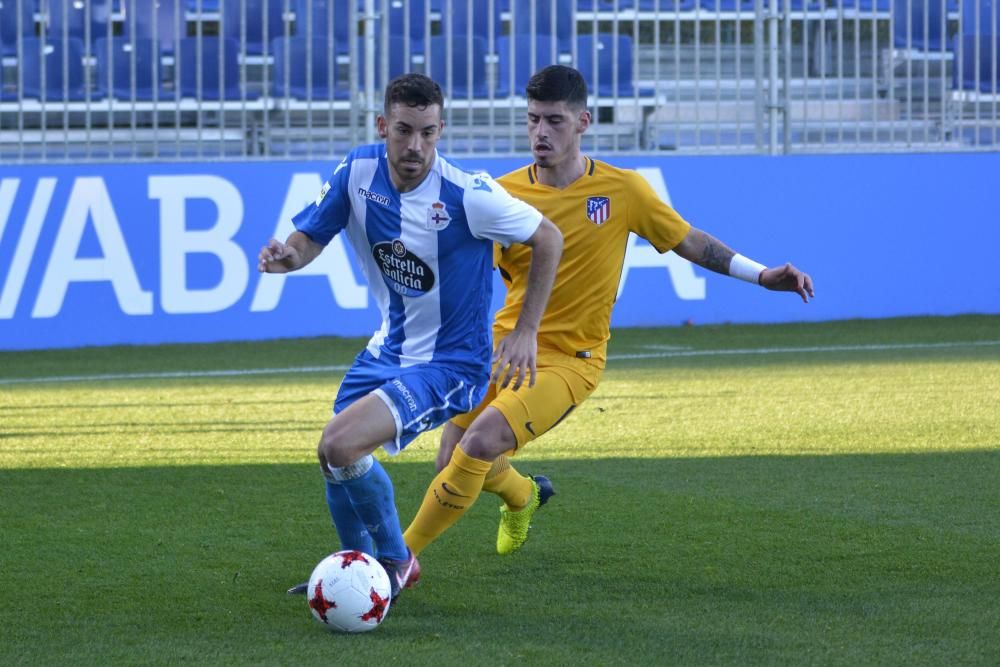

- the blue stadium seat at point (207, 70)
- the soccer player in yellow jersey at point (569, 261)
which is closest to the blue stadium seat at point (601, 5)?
the blue stadium seat at point (207, 70)

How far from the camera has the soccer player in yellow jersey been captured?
5090mm

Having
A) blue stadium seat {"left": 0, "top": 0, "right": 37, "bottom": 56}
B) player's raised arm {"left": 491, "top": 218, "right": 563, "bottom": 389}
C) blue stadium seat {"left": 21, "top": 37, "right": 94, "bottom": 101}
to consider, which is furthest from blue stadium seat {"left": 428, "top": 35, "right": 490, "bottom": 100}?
player's raised arm {"left": 491, "top": 218, "right": 563, "bottom": 389}

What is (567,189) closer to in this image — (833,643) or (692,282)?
(833,643)

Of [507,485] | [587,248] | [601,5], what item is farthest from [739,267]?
[601,5]

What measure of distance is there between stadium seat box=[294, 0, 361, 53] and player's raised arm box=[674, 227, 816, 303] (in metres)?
8.24

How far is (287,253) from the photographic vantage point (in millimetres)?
4484

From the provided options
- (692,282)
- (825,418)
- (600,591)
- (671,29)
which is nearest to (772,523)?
(600,591)

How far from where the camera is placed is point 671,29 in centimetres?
1380

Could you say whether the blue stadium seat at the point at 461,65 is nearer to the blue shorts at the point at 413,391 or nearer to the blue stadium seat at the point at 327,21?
the blue stadium seat at the point at 327,21

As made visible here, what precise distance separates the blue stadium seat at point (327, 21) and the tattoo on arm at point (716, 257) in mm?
8278

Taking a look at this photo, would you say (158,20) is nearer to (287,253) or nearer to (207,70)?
(207,70)

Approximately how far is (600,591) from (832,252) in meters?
9.42

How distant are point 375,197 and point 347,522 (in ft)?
3.29

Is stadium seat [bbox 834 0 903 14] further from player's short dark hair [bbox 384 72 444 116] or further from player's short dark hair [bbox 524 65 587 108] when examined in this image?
player's short dark hair [bbox 384 72 444 116]
